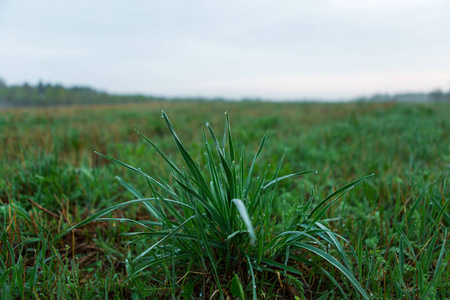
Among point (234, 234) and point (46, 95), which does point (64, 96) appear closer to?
point (46, 95)

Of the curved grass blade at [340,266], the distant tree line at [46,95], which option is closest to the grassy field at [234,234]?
the curved grass blade at [340,266]

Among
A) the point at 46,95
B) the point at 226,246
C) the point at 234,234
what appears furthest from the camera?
the point at 46,95

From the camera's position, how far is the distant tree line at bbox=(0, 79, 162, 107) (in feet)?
43.4

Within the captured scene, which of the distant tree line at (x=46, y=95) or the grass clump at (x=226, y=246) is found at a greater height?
the distant tree line at (x=46, y=95)

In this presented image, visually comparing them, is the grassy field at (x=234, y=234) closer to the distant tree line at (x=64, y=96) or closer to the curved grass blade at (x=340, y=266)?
the curved grass blade at (x=340, y=266)

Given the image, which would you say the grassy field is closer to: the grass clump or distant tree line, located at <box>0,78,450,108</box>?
the grass clump

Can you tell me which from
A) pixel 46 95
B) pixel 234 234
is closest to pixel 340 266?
pixel 234 234

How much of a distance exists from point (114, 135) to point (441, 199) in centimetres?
469

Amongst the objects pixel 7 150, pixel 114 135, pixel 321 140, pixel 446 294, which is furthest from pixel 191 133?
pixel 446 294

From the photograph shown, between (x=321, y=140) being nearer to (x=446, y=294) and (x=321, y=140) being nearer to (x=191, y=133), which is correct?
(x=191, y=133)

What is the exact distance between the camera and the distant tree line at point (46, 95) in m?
13.2

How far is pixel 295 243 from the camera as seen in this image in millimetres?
1275

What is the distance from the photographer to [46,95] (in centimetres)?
1762

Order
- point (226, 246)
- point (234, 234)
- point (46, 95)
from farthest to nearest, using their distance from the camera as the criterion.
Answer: point (46, 95) < point (226, 246) < point (234, 234)
